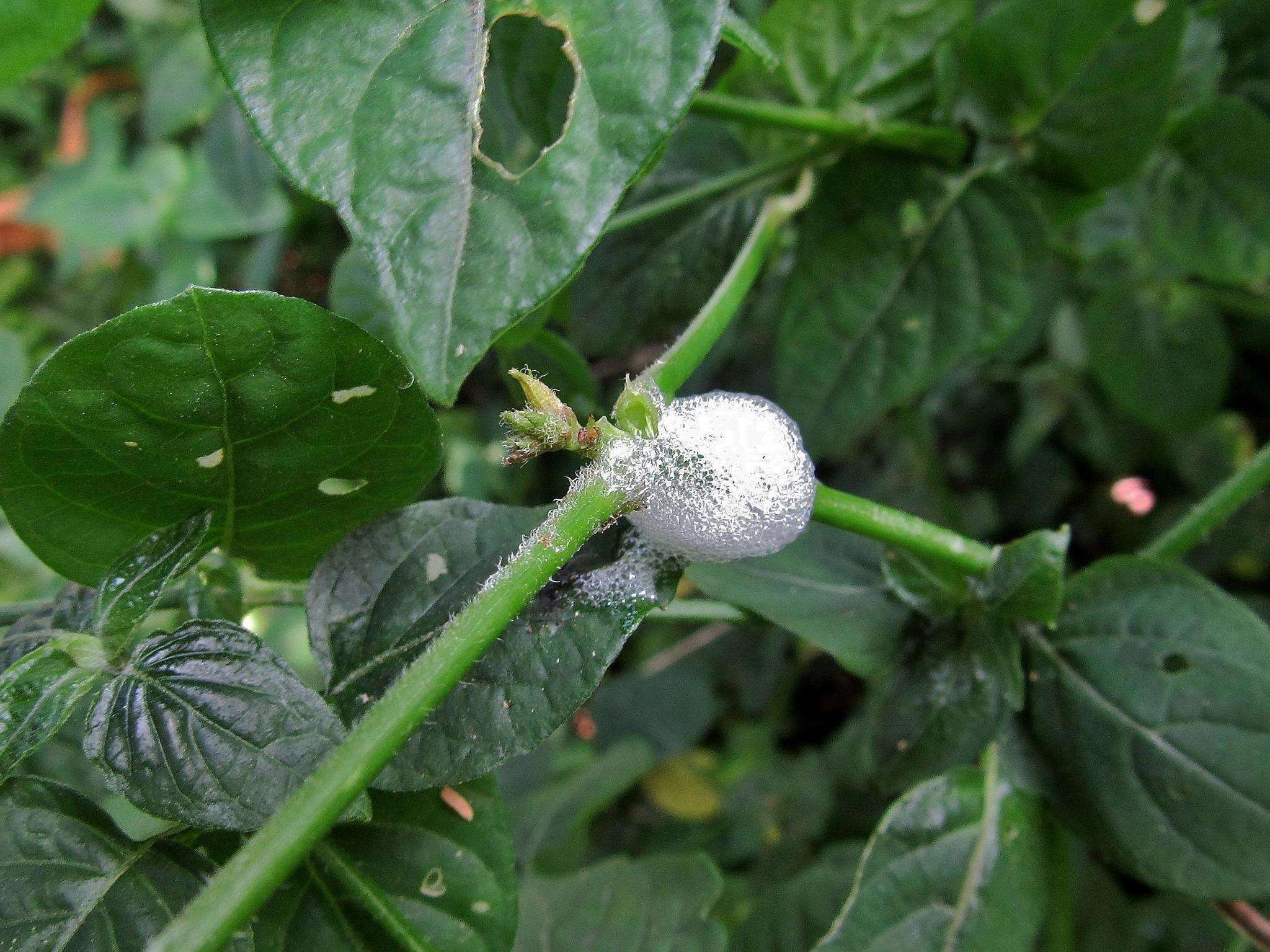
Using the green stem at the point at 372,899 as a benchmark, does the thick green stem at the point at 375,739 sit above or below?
above

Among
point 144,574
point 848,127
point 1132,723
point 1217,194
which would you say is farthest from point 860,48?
point 144,574

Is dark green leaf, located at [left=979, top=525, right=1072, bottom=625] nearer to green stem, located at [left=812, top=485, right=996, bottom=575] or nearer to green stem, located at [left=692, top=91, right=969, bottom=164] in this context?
green stem, located at [left=812, top=485, right=996, bottom=575]

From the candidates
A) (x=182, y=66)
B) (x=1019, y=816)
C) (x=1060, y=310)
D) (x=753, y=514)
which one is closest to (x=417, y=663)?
(x=753, y=514)

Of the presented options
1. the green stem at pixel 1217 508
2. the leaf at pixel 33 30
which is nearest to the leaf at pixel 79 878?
the leaf at pixel 33 30

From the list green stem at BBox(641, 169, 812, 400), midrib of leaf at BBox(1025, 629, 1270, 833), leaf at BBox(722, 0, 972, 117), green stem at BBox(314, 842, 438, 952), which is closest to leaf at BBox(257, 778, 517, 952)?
green stem at BBox(314, 842, 438, 952)

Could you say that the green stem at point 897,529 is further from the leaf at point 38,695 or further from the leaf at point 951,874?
the leaf at point 38,695
